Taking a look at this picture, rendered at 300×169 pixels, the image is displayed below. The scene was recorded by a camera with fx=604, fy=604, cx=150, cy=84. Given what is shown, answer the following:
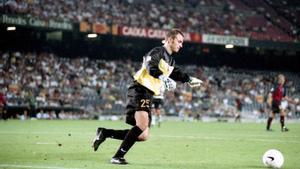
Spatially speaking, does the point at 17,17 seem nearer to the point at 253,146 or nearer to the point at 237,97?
the point at 237,97

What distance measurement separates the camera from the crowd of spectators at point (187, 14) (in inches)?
1661

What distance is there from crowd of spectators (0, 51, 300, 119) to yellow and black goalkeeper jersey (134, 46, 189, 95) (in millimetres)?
26026

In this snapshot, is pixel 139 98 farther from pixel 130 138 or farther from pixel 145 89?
pixel 130 138

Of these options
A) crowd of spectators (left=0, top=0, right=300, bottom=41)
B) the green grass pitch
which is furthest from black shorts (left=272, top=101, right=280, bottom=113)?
crowd of spectators (left=0, top=0, right=300, bottom=41)

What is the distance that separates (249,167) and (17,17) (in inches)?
1210

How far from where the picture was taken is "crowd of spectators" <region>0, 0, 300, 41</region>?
138 feet

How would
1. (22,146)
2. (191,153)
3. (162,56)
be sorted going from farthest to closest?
1. (22,146)
2. (191,153)
3. (162,56)

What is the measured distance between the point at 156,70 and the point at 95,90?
30938mm

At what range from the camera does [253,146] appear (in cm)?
1603

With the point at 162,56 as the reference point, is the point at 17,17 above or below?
above

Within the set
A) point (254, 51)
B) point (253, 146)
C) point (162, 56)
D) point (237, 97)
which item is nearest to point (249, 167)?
point (162, 56)

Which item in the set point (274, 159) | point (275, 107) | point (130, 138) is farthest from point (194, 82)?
point (275, 107)

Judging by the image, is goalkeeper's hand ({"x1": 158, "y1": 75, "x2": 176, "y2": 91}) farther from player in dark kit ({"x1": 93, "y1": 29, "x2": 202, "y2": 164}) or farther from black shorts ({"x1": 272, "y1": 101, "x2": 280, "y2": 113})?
black shorts ({"x1": 272, "y1": 101, "x2": 280, "y2": 113})

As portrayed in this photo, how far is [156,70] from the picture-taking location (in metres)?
10.3
